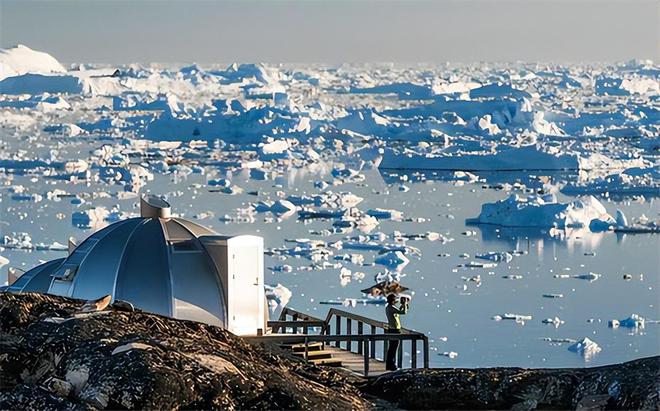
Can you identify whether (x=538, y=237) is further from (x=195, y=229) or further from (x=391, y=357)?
(x=391, y=357)

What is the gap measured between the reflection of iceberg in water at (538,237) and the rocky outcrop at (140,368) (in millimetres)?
31104

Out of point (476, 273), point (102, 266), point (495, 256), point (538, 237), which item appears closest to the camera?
point (102, 266)

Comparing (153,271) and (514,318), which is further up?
(153,271)

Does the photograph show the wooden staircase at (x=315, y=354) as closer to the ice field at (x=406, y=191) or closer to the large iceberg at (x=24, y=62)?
the ice field at (x=406, y=191)

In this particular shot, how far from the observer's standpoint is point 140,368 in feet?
17.2

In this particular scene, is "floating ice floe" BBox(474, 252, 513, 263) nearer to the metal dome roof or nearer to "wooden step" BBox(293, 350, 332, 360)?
the metal dome roof

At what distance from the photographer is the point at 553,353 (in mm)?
24453

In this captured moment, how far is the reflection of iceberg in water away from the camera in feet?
122

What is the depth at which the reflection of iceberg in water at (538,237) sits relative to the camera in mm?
37281

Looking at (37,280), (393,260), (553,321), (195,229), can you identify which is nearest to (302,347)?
(195,229)

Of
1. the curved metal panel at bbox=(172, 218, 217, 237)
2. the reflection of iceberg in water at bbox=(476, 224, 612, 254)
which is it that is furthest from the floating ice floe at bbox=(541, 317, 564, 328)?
the curved metal panel at bbox=(172, 218, 217, 237)

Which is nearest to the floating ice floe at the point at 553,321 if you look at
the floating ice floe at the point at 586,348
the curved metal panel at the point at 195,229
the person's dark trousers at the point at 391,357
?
the floating ice floe at the point at 586,348

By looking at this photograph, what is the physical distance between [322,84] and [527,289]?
7730 cm

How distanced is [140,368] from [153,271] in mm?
8373
